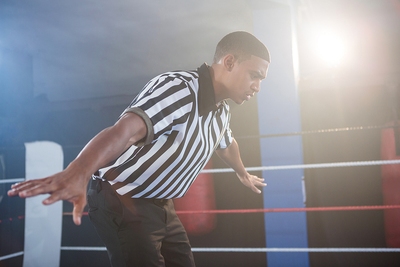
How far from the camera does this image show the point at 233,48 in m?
1.35

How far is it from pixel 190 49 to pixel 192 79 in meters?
2.73

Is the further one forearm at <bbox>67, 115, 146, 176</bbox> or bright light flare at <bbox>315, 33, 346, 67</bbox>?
bright light flare at <bbox>315, 33, 346, 67</bbox>

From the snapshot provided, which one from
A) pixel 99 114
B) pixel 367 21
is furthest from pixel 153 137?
pixel 99 114

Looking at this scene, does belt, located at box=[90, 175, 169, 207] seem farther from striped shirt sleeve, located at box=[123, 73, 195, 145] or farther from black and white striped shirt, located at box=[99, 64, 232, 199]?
striped shirt sleeve, located at box=[123, 73, 195, 145]

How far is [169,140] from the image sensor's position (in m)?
1.16

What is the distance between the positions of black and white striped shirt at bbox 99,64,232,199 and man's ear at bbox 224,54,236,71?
0.27 ft

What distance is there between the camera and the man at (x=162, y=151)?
1019 millimetres

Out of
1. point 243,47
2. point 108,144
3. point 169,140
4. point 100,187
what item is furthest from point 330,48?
point 108,144

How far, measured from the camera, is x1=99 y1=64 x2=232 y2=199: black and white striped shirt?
3.39 ft

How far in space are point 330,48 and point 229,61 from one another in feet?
9.02

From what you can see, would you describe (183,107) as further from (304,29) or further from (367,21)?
(367,21)

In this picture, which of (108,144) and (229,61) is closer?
(108,144)

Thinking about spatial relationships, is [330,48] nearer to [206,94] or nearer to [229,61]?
[229,61]

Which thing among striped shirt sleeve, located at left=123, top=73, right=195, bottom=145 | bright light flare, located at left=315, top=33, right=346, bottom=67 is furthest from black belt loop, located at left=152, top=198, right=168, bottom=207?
bright light flare, located at left=315, top=33, right=346, bottom=67
